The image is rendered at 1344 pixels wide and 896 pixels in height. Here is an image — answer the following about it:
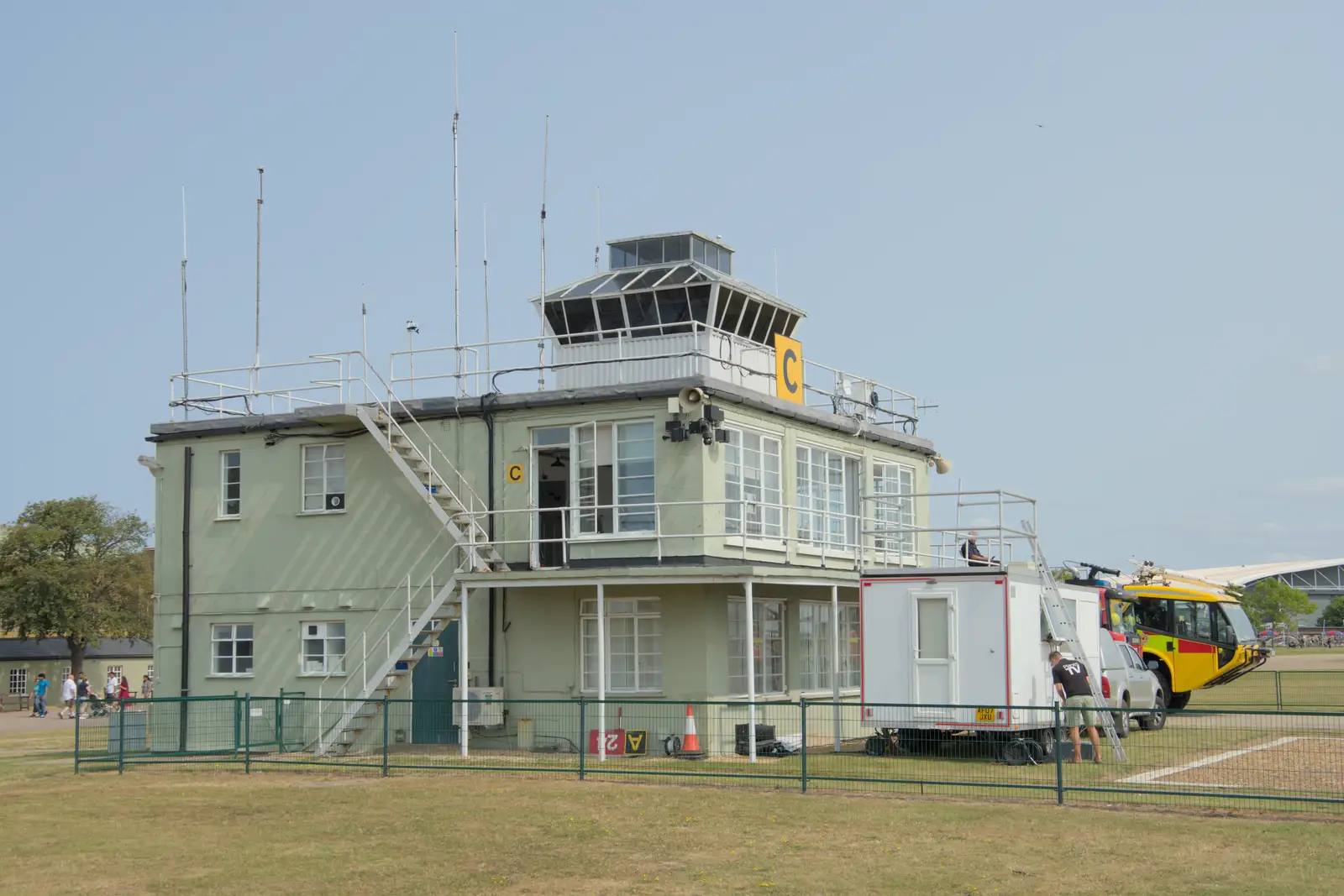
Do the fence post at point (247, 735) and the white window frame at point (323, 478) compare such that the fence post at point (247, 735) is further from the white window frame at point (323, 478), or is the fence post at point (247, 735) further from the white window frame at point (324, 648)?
the white window frame at point (323, 478)

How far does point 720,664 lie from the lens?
1005 inches

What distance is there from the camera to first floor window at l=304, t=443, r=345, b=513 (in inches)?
1133

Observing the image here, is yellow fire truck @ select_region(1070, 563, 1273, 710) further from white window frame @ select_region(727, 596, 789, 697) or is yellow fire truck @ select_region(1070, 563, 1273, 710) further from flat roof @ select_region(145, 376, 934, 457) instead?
white window frame @ select_region(727, 596, 789, 697)

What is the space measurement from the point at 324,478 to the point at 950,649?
42.6 feet

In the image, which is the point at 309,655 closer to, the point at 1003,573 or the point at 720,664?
the point at 720,664

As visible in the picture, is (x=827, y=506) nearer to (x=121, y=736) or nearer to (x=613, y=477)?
(x=613, y=477)

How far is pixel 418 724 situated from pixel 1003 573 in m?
11.3

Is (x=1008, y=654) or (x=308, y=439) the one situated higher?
(x=308, y=439)

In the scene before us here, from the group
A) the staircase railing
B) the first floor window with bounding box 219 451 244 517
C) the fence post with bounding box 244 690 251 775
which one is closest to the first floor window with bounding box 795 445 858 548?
the staircase railing

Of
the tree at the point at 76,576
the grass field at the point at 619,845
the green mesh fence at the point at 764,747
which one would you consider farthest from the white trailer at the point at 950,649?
the tree at the point at 76,576

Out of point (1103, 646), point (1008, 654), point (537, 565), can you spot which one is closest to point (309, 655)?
point (537, 565)

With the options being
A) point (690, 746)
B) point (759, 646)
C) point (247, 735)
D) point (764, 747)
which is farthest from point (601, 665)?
point (247, 735)

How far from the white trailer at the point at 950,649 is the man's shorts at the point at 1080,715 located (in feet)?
2.01

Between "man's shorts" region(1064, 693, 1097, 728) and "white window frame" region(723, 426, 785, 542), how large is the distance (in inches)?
241
